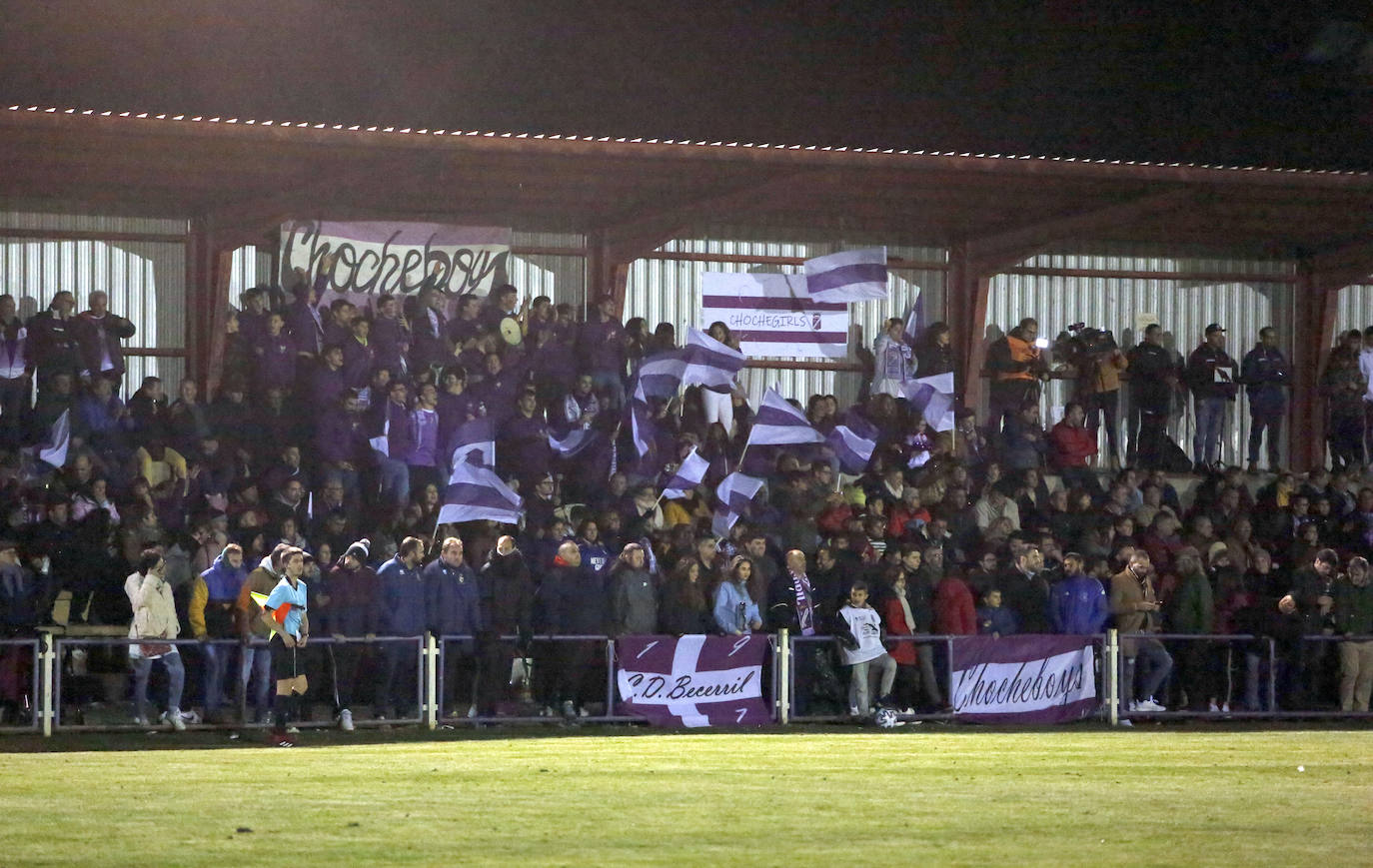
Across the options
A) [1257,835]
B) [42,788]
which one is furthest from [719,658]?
[1257,835]

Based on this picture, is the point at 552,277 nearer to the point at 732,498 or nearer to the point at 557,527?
the point at 732,498

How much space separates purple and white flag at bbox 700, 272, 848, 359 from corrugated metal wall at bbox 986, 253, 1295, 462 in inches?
99.1

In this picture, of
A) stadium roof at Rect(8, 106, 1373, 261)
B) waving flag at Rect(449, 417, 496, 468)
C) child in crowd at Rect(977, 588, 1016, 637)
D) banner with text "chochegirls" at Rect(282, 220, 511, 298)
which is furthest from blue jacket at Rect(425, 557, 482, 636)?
banner with text "chochegirls" at Rect(282, 220, 511, 298)

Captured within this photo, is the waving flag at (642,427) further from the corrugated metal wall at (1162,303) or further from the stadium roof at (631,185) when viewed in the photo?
the corrugated metal wall at (1162,303)

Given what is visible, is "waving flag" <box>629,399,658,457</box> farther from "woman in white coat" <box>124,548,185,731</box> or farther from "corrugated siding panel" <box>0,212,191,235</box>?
"woman in white coat" <box>124,548,185,731</box>

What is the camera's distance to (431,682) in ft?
67.1

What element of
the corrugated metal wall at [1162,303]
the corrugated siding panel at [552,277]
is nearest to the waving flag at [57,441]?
the corrugated siding panel at [552,277]

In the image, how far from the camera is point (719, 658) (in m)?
21.5

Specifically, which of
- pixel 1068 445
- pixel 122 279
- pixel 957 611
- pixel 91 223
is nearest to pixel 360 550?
pixel 957 611

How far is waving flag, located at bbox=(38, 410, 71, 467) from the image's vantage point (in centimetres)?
2252

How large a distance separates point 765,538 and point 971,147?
5956 millimetres

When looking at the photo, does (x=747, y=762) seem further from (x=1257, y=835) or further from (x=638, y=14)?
(x=638, y=14)

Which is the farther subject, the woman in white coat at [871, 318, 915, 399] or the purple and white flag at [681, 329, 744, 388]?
the woman in white coat at [871, 318, 915, 399]

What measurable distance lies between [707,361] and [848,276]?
146 inches
